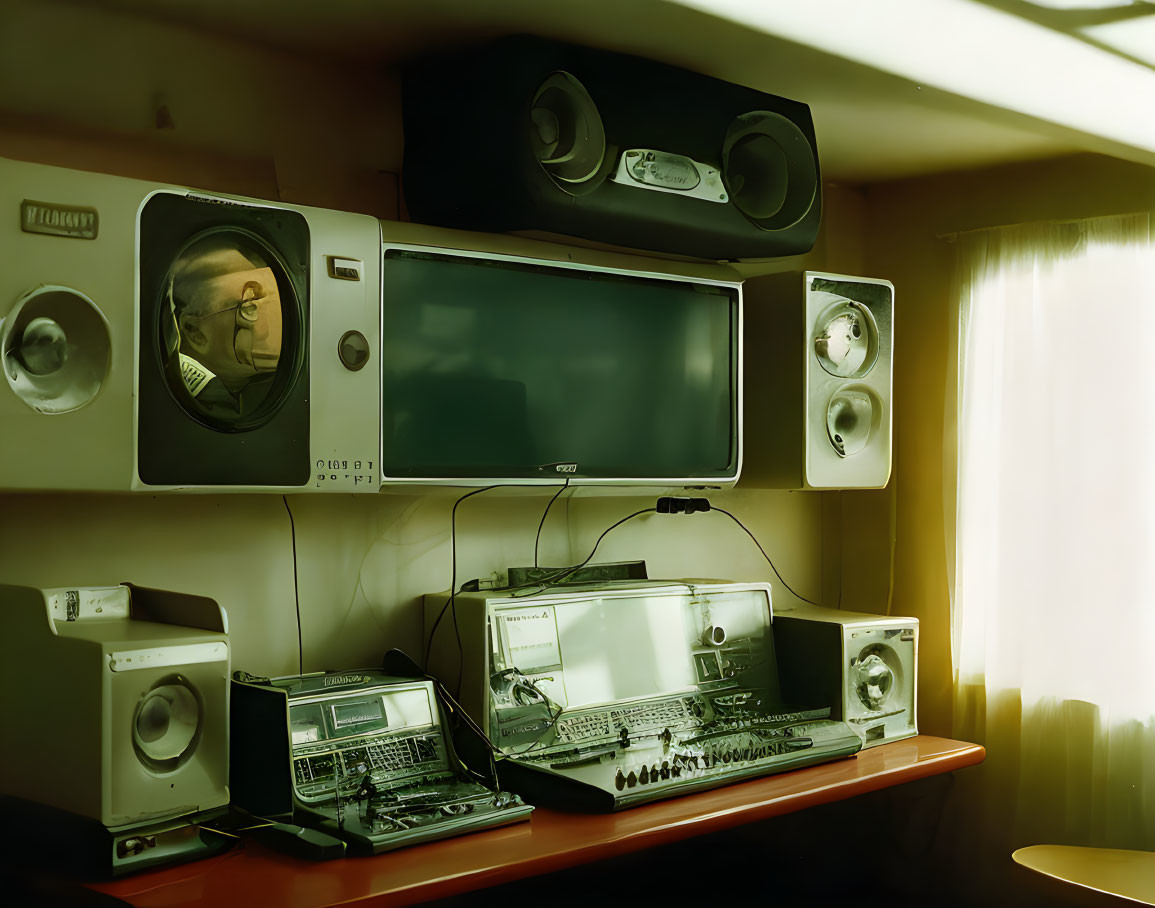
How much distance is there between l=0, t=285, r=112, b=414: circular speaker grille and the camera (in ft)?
6.13

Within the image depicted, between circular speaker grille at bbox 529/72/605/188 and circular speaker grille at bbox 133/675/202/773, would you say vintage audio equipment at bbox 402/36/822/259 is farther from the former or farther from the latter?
circular speaker grille at bbox 133/675/202/773

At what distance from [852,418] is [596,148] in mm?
1156

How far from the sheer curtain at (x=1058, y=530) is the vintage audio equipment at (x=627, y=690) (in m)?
0.77

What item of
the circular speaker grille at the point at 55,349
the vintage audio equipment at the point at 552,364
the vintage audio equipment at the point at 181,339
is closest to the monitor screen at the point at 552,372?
the vintage audio equipment at the point at 552,364

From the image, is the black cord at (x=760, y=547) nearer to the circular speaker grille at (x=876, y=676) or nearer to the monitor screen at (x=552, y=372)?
the monitor screen at (x=552, y=372)

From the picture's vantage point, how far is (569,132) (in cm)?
253

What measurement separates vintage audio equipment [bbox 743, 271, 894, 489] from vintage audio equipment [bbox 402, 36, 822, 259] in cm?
27

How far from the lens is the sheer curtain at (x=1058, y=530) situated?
3158 mm

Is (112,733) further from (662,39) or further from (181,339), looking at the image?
(662,39)

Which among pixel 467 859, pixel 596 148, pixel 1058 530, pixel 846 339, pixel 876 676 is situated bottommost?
pixel 467 859

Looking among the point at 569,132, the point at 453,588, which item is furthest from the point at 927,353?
the point at 453,588

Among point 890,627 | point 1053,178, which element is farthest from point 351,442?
point 1053,178

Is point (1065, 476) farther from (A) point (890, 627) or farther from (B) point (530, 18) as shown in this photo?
(B) point (530, 18)

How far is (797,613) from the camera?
321 cm
